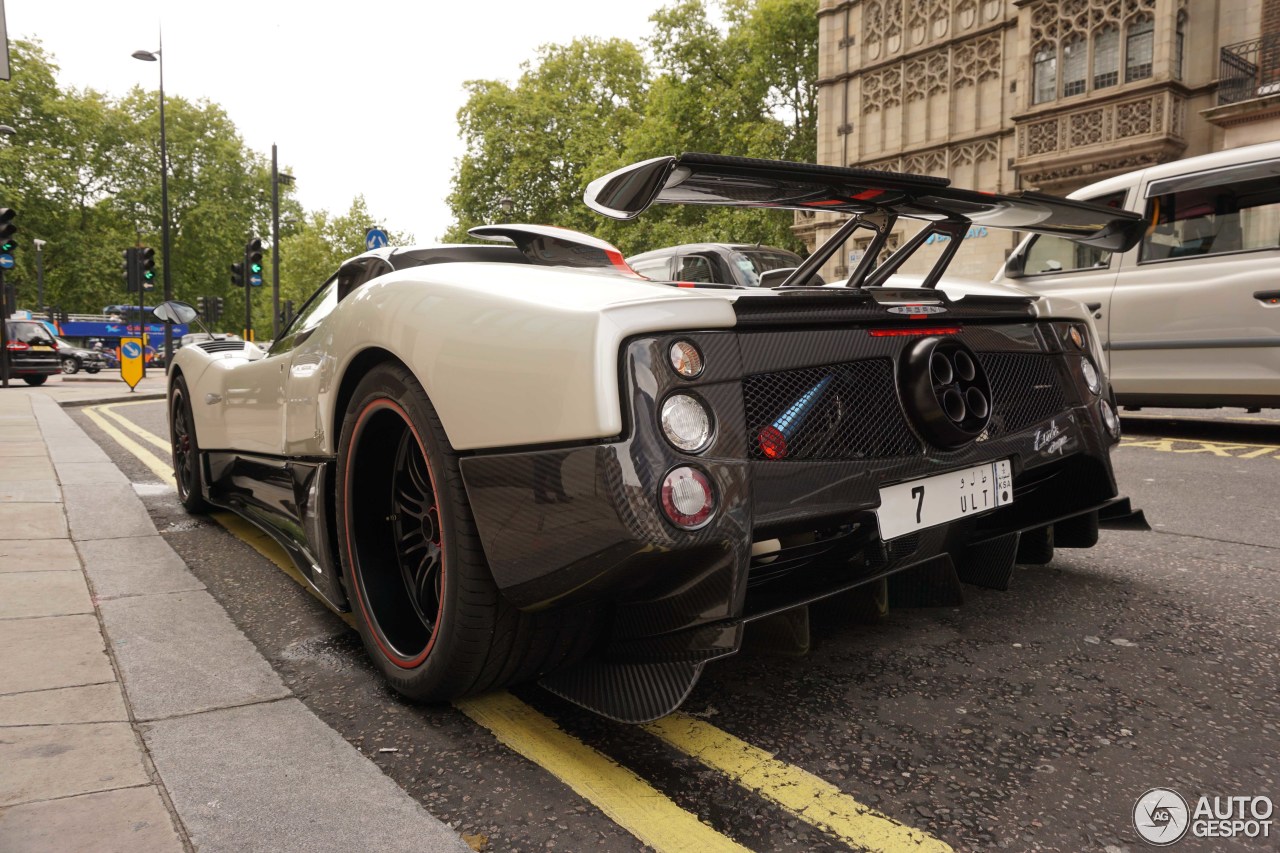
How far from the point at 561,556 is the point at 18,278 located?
48.4 m

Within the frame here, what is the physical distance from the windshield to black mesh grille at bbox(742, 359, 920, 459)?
8.03m

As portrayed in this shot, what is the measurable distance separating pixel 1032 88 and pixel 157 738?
2656cm

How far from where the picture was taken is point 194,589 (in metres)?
3.32

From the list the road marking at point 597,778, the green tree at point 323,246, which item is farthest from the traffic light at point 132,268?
the green tree at point 323,246

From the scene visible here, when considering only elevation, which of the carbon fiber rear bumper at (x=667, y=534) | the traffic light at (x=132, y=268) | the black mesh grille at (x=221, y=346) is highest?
the traffic light at (x=132, y=268)

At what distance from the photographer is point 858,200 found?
2445mm

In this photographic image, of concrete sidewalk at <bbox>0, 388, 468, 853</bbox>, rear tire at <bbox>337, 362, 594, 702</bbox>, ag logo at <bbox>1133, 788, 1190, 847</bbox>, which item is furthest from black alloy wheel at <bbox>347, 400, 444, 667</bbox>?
ag logo at <bbox>1133, 788, 1190, 847</bbox>

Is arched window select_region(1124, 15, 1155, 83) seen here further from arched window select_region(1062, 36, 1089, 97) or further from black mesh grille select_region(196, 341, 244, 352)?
black mesh grille select_region(196, 341, 244, 352)

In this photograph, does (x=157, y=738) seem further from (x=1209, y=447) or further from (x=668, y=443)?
Answer: (x=1209, y=447)

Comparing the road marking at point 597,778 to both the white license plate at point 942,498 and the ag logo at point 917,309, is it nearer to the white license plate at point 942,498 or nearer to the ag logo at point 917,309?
the white license plate at point 942,498

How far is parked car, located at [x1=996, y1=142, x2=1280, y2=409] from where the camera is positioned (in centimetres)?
627

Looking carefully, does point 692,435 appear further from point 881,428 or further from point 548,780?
point 548,780

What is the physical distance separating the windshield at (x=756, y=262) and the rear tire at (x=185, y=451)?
6.30 metres

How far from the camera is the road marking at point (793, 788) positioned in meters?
1.60
